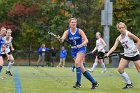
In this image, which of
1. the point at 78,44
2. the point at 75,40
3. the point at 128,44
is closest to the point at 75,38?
the point at 75,40

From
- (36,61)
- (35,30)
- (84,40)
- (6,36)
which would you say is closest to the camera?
(84,40)

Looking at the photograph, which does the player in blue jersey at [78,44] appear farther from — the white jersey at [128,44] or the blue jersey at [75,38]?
the white jersey at [128,44]

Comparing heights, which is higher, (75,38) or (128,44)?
(75,38)

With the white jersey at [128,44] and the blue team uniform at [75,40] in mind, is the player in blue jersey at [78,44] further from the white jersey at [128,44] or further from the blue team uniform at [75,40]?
the white jersey at [128,44]

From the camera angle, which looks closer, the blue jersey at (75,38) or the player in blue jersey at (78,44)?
the player in blue jersey at (78,44)

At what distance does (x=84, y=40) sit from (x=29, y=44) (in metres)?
38.4

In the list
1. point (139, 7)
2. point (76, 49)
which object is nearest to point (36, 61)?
point (139, 7)

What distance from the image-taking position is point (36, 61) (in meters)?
39.2

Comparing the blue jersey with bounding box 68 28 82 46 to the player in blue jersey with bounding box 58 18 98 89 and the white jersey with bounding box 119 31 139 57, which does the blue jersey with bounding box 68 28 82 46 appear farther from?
the white jersey with bounding box 119 31 139 57

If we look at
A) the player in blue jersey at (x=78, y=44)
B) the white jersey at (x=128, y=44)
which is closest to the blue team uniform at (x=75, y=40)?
the player in blue jersey at (x=78, y=44)

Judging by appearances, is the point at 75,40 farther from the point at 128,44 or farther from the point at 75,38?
the point at 128,44

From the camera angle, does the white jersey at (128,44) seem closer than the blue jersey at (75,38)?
Yes

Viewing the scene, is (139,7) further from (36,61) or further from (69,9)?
(36,61)

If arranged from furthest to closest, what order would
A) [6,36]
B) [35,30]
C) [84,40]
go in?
1. [35,30]
2. [6,36]
3. [84,40]
